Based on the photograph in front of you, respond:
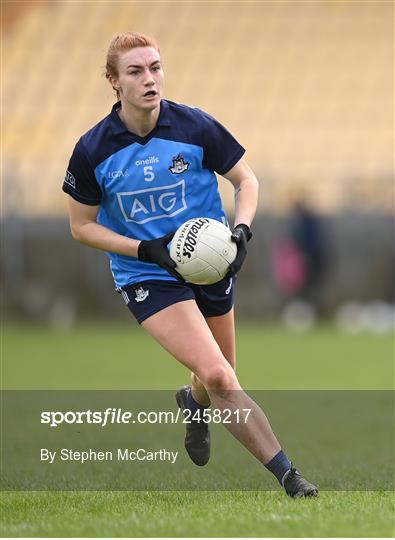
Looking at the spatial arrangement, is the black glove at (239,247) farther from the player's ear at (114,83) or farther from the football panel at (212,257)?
the player's ear at (114,83)

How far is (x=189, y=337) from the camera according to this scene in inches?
204

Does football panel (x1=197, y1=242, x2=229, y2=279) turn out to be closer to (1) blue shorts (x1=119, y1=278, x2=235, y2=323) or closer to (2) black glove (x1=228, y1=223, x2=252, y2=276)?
(2) black glove (x1=228, y1=223, x2=252, y2=276)

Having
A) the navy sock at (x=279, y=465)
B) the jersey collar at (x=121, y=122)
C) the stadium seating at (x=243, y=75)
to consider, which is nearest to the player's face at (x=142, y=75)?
the jersey collar at (x=121, y=122)

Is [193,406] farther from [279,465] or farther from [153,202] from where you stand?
[153,202]

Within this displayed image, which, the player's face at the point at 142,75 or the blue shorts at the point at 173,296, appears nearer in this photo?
the player's face at the point at 142,75

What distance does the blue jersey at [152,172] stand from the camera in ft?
17.7

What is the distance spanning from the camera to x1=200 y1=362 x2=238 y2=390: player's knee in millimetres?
5062

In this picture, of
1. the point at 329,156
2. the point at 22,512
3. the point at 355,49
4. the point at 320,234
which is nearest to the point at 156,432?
the point at 22,512

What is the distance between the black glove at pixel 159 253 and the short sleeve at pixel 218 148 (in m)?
0.49

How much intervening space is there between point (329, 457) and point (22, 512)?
2.52 meters

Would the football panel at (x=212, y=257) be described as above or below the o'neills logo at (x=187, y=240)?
below

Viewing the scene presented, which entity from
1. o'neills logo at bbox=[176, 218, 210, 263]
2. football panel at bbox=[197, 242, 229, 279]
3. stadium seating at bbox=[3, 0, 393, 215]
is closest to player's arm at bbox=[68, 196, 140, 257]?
o'neills logo at bbox=[176, 218, 210, 263]

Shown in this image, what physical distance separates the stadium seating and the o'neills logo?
52.8 feet

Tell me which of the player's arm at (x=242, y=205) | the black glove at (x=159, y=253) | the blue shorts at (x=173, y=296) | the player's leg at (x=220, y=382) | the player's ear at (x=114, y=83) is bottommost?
the player's leg at (x=220, y=382)
